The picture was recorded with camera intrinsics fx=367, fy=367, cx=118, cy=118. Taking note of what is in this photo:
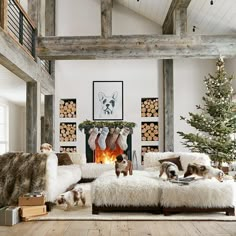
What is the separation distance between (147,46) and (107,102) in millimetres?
2137

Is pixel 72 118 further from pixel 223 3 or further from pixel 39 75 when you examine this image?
pixel 223 3

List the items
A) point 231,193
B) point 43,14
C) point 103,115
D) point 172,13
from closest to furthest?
A: point 231,193 < point 172,13 < point 103,115 < point 43,14

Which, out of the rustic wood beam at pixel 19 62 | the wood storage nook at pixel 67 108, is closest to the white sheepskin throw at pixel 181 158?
the rustic wood beam at pixel 19 62

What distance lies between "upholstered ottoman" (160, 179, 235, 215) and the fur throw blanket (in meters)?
1.47

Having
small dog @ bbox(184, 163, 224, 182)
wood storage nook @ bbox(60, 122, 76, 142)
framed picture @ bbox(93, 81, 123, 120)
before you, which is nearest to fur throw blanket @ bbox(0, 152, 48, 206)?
small dog @ bbox(184, 163, 224, 182)

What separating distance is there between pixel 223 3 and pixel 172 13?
127 cm

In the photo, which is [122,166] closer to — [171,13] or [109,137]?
[109,137]

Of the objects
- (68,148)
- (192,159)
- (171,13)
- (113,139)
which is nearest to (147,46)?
(171,13)

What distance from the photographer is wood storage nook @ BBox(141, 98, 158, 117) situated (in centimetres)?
905

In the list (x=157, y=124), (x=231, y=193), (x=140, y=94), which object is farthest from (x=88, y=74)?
(x=231, y=193)

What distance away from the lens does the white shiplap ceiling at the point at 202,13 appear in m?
7.06

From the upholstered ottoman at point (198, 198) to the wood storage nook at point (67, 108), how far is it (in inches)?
209

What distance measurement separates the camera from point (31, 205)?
4.04m

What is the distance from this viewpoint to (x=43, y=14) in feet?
31.9
